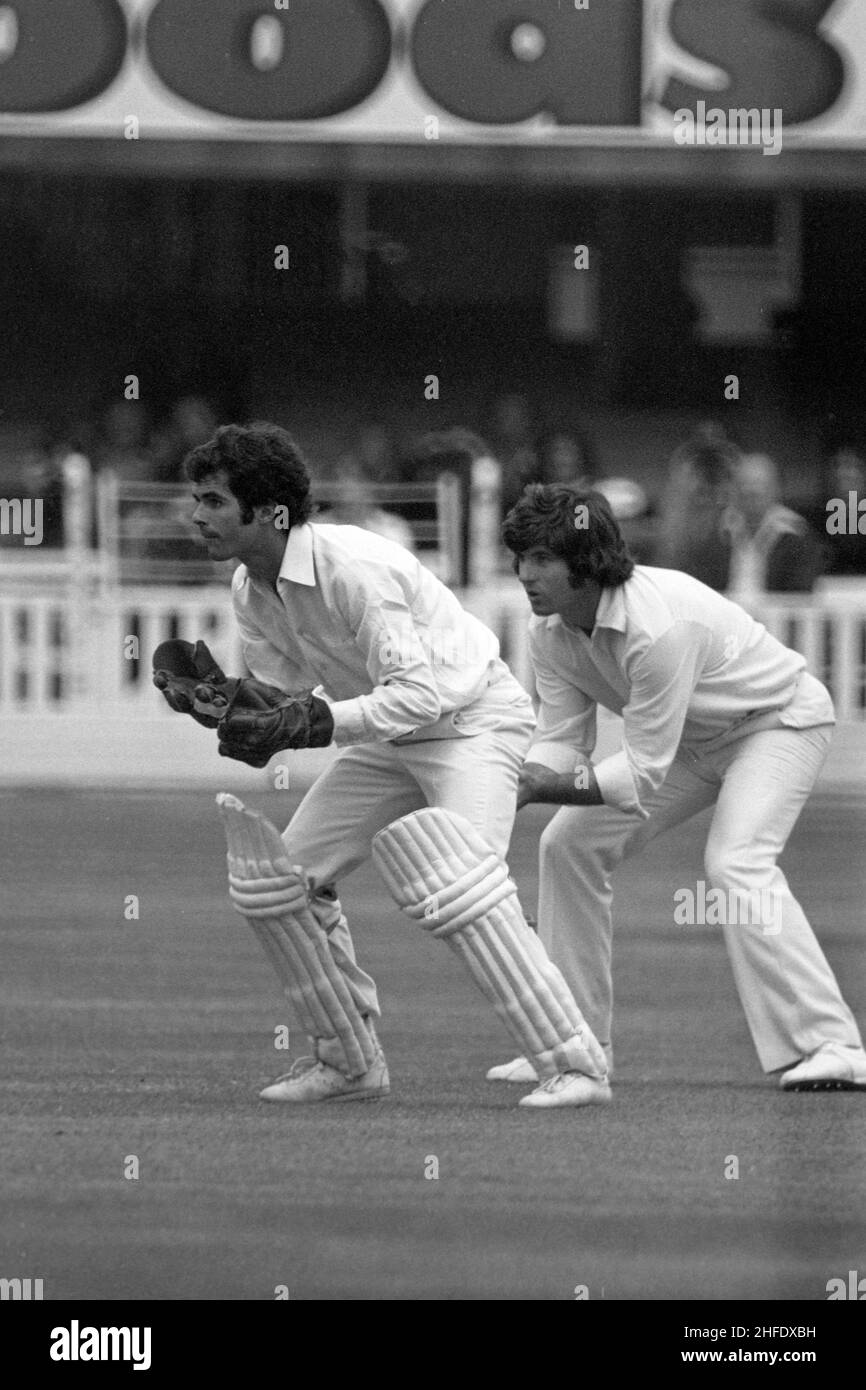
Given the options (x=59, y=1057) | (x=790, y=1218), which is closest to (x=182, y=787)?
(x=59, y=1057)

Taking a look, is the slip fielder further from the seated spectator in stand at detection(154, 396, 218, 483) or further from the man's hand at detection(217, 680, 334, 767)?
the seated spectator in stand at detection(154, 396, 218, 483)

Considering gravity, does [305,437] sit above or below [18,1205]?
above

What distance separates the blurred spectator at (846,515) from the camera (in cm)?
1429

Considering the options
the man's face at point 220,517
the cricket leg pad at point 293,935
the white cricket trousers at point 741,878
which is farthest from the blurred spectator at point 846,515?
the man's face at point 220,517

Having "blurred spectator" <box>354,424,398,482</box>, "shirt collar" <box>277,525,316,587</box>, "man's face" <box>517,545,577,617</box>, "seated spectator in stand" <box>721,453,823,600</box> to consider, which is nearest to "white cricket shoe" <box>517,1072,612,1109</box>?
"man's face" <box>517,545,577,617</box>

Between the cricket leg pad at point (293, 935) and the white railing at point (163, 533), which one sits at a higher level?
the white railing at point (163, 533)

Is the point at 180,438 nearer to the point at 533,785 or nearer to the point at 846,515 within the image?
the point at 846,515

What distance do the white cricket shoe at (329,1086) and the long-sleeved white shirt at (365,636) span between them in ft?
2.50

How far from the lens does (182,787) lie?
536 inches

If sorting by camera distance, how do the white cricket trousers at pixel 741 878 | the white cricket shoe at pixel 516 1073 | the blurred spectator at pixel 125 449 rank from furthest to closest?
the blurred spectator at pixel 125 449, the white cricket shoe at pixel 516 1073, the white cricket trousers at pixel 741 878

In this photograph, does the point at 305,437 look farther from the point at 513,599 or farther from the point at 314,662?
the point at 314,662

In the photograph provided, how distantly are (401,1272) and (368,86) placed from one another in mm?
13152

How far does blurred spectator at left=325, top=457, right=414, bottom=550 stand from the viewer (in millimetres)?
13914

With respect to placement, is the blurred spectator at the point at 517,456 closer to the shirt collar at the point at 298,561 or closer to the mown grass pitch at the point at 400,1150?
the mown grass pitch at the point at 400,1150
